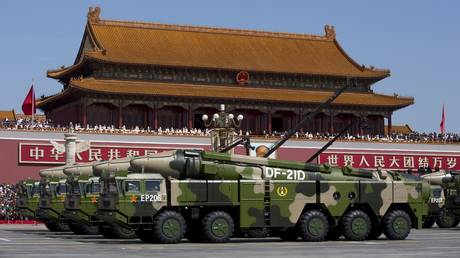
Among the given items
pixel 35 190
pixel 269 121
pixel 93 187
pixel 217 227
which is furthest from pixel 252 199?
pixel 269 121

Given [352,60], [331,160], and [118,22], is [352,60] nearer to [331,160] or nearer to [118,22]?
[331,160]

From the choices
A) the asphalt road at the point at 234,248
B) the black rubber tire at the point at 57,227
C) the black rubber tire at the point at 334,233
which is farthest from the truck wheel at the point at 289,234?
the black rubber tire at the point at 57,227

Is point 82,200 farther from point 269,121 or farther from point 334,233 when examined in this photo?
point 269,121

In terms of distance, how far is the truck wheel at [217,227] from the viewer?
109 ft

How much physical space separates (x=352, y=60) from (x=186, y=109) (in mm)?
17880

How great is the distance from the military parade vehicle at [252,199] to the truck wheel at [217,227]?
3cm

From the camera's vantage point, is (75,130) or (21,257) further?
(75,130)

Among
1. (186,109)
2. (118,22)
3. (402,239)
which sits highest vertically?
(118,22)

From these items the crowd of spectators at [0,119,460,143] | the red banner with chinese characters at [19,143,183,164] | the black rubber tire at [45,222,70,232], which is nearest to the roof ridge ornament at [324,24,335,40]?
the crowd of spectators at [0,119,460,143]

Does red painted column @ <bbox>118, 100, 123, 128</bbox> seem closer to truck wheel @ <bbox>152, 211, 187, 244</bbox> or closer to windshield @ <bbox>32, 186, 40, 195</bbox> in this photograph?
windshield @ <bbox>32, 186, 40, 195</bbox>

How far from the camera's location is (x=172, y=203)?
3312 cm

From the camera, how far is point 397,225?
3606 cm

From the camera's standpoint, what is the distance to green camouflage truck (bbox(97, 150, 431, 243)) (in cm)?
3291

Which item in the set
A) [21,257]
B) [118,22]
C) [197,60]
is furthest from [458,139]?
[21,257]
